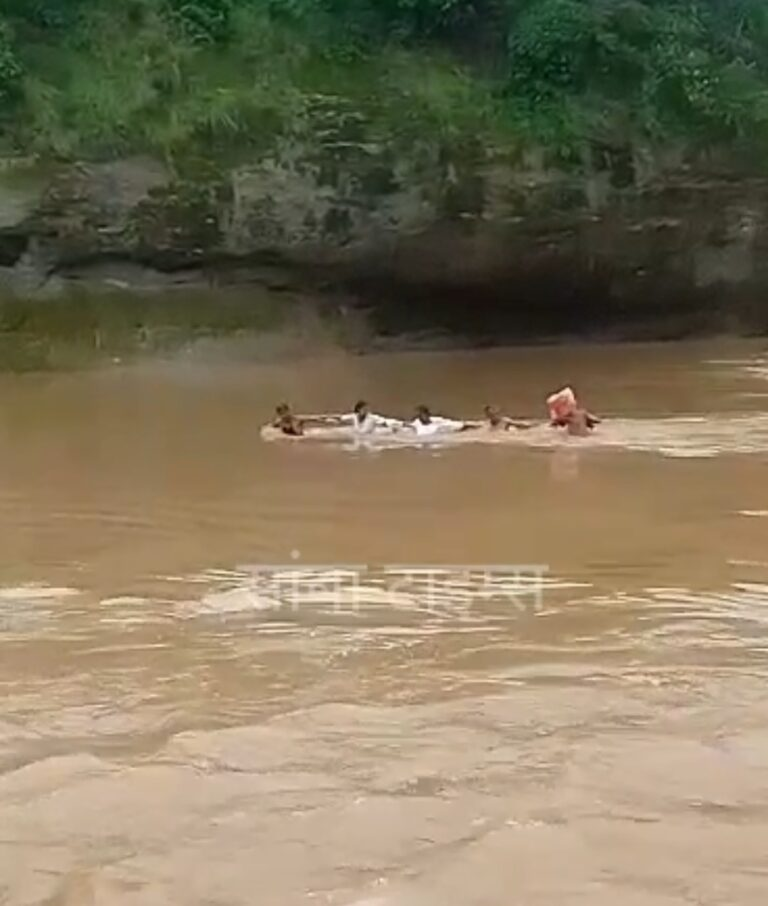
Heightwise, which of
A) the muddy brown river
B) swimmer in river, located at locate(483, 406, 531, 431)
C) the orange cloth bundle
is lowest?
the muddy brown river

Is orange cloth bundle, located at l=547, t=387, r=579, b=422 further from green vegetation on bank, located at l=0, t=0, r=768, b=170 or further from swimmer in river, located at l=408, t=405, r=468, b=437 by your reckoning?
green vegetation on bank, located at l=0, t=0, r=768, b=170

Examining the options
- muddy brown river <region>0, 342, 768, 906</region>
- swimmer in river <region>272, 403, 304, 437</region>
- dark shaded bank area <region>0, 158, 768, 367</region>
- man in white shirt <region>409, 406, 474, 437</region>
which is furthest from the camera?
dark shaded bank area <region>0, 158, 768, 367</region>

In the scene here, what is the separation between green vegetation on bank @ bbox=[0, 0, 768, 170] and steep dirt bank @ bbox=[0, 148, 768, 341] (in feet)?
1.51

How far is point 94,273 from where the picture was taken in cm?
2120

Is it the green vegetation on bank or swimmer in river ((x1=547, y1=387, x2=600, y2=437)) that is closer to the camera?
swimmer in river ((x1=547, y1=387, x2=600, y2=437))

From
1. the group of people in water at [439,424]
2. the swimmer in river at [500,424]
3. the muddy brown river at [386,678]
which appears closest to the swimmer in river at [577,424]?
the group of people in water at [439,424]

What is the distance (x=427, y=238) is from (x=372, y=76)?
242 cm

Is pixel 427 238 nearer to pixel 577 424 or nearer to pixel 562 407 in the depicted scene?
pixel 562 407

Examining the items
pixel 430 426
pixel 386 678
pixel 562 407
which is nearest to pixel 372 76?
pixel 430 426

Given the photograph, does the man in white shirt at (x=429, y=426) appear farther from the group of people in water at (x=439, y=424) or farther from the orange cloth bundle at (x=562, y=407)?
the orange cloth bundle at (x=562, y=407)

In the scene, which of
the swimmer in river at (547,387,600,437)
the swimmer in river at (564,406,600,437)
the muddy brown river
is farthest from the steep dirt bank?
the swimmer in river at (564,406,600,437)

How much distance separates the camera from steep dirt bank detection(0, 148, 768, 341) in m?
20.8

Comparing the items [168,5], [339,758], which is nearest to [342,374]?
[168,5]

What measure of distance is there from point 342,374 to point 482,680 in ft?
47.6
